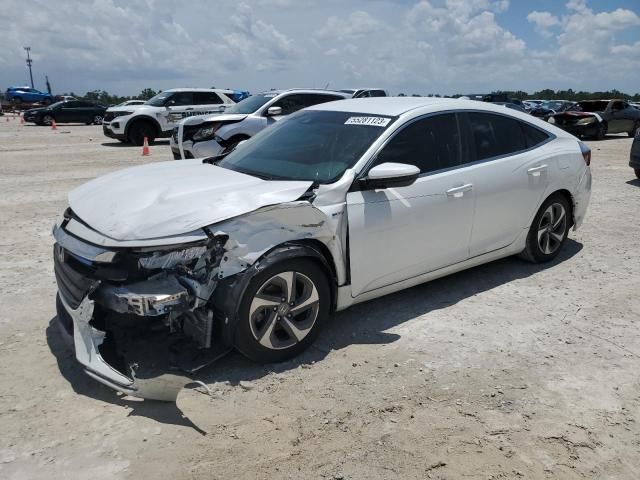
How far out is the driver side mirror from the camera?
3.62 meters

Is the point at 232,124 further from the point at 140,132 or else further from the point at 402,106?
the point at 140,132

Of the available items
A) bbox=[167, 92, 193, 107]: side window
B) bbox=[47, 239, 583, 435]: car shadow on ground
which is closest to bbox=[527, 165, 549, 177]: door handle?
bbox=[47, 239, 583, 435]: car shadow on ground

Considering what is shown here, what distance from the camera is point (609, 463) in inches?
103

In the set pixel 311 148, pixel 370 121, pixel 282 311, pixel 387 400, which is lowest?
pixel 387 400

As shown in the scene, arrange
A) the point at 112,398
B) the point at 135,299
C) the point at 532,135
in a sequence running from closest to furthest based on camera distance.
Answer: the point at 135,299 → the point at 112,398 → the point at 532,135

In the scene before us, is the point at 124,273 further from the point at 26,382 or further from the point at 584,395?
the point at 584,395

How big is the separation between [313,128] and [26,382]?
8.98 ft

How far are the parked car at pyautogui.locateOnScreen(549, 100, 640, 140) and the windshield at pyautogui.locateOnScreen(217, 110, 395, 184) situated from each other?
17.4 metres

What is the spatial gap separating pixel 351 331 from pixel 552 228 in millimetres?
2603

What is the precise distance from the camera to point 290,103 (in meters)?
11.9

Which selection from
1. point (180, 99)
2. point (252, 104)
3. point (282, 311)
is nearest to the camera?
point (282, 311)

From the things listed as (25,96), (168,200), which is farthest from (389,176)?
(25,96)

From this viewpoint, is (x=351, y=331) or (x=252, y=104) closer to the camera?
(x=351, y=331)

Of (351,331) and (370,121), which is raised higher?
(370,121)
